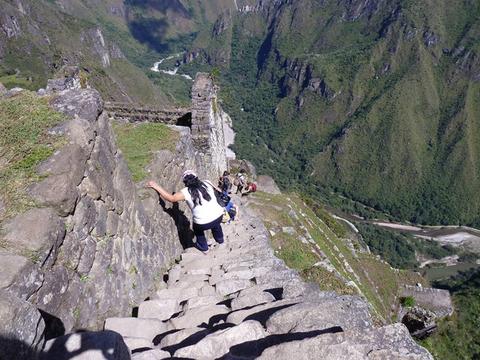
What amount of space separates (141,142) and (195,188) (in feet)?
13.7

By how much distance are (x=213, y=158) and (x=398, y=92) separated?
7601 inches

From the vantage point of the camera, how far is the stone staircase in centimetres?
387

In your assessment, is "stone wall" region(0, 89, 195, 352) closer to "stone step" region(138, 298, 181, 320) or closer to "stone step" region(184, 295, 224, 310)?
"stone step" region(138, 298, 181, 320)

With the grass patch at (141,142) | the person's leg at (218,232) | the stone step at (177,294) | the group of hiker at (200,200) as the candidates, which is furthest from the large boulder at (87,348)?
the person's leg at (218,232)

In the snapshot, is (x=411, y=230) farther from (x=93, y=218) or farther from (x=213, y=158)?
(x=93, y=218)

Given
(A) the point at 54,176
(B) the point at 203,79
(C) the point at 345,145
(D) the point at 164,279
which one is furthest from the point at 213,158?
(C) the point at 345,145

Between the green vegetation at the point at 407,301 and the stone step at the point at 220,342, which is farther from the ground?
the stone step at the point at 220,342

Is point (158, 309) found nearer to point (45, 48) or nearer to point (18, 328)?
point (18, 328)

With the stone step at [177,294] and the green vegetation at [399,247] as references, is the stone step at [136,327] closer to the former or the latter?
the stone step at [177,294]

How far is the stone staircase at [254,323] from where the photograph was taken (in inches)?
152

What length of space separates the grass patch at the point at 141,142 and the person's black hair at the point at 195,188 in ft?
4.64

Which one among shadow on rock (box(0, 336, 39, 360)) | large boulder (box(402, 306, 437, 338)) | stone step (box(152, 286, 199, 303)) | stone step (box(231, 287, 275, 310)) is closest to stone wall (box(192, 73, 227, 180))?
stone step (box(152, 286, 199, 303))

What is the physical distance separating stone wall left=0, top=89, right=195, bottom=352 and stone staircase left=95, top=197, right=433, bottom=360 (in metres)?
0.65

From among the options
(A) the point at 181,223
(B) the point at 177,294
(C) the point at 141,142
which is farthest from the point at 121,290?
(C) the point at 141,142
